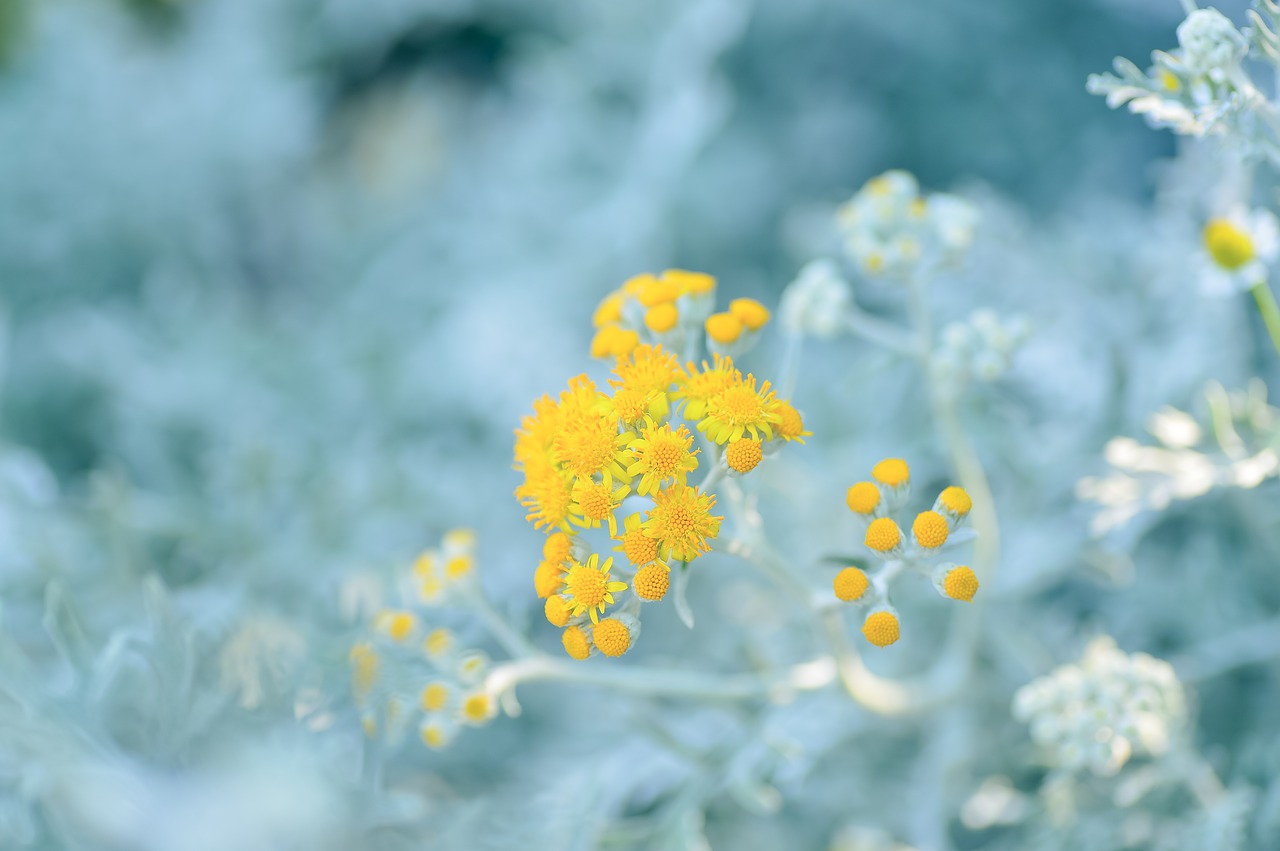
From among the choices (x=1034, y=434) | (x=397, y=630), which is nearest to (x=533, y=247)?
(x=1034, y=434)

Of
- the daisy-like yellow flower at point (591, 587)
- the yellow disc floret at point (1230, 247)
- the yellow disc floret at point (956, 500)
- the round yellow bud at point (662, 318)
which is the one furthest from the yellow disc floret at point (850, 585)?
the yellow disc floret at point (1230, 247)

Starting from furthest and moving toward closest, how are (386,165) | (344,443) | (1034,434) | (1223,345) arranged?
(386,165) < (344,443) < (1034,434) < (1223,345)

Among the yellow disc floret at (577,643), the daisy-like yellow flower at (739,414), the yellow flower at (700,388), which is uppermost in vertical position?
the yellow flower at (700,388)

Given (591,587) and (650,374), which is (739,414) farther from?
(591,587)

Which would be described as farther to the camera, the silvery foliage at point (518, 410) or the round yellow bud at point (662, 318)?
the silvery foliage at point (518, 410)

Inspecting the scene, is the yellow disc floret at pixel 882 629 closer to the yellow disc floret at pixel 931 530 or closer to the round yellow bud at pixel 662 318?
the yellow disc floret at pixel 931 530

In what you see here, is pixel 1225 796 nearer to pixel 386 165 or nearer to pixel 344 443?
pixel 344 443
